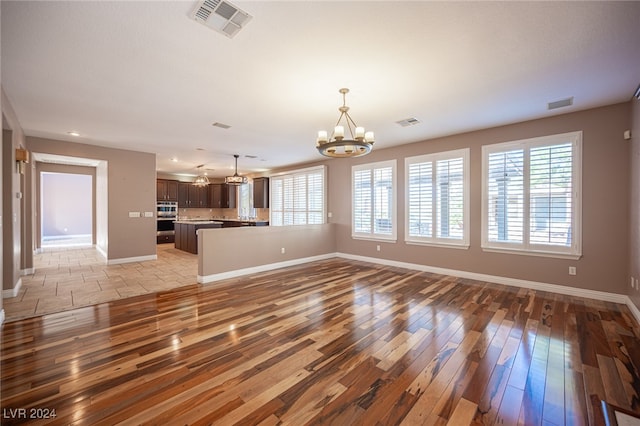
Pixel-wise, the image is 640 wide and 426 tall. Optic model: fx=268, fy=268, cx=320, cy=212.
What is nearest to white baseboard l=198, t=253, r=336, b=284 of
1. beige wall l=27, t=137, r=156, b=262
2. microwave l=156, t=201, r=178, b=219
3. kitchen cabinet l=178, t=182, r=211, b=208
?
beige wall l=27, t=137, r=156, b=262

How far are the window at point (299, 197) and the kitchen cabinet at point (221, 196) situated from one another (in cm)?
313

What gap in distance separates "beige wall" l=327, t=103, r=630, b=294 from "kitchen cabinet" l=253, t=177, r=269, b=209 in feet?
19.7

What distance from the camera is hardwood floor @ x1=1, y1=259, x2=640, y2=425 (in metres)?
1.77

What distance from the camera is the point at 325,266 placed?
6.21m

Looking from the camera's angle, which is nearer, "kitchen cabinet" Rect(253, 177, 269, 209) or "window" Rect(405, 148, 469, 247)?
"window" Rect(405, 148, 469, 247)

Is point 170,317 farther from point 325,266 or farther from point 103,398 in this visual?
point 325,266

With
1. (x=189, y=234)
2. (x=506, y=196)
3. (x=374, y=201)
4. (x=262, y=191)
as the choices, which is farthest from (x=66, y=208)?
(x=506, y=196)

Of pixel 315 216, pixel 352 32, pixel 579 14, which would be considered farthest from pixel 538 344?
pixel 315 216

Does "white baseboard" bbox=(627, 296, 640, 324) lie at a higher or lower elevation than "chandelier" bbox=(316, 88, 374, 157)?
lower

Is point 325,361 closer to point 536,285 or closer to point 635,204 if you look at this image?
point 536,285

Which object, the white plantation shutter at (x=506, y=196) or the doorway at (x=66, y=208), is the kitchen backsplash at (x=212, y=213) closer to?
the doorway at (x=66, y=208)

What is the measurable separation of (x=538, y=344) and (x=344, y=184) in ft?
17.3

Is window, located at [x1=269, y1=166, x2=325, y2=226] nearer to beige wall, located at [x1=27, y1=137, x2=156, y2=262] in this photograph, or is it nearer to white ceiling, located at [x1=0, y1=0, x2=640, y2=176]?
white ceiling, located at [x1=0, y1=0, x2=640, y2=176]

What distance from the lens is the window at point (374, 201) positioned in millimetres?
6238
